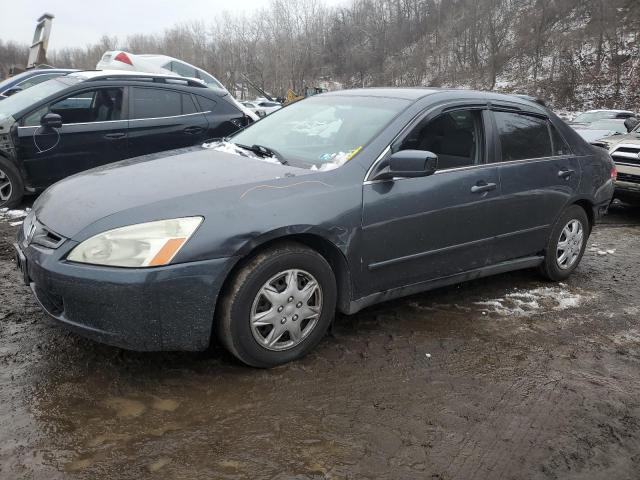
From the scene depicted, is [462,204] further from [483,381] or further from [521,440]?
[521,440]

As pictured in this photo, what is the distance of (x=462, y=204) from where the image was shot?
3.59m

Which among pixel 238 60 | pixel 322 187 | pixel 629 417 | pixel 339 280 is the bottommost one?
pixel 629 417

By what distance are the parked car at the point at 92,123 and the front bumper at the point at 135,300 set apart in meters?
3.92

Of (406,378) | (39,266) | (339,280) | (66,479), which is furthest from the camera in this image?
(339,280)

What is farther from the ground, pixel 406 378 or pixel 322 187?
pixel 322 187

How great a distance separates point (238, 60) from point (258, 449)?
210 ft

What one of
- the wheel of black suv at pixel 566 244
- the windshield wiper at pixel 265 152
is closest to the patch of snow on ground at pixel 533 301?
the wheel of black suv at pixel 566 244

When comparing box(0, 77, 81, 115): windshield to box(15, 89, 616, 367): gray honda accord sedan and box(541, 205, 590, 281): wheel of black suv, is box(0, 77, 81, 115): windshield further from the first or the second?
box(541, 205, 590, 281): wheel of black suv

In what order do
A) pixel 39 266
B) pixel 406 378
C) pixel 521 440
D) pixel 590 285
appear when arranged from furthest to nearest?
pixel 590 285 → pixel 406 378 → pixel 39 266 → pixel 521 440

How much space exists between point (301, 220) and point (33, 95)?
5.36m

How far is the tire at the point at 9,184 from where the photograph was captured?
602 centimetres

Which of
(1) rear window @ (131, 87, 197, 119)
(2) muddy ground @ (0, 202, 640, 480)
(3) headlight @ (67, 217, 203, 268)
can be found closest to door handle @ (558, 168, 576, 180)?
(2) muddy ground @ (0, 202, 640, 480)

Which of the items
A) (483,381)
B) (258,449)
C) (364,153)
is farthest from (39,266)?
(483,381)

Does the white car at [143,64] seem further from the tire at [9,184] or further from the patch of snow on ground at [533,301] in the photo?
the patch of snow on ground at [533,301]
